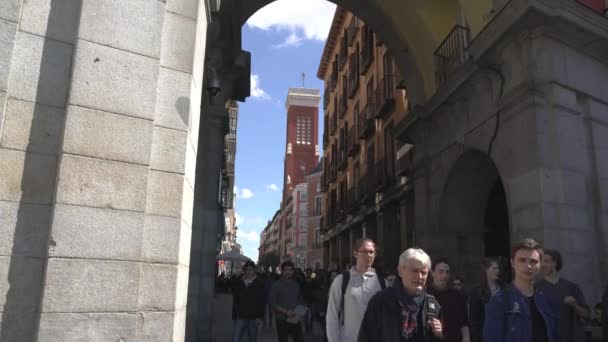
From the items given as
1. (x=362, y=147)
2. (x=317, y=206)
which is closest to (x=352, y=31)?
(x=362, y=147)

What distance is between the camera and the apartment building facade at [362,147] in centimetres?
1897

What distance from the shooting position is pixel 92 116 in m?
3.85

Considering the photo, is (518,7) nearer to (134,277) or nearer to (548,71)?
(548,71)

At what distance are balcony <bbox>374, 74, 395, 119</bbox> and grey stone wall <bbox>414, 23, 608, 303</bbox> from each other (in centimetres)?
1053

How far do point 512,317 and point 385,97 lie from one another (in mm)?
17496

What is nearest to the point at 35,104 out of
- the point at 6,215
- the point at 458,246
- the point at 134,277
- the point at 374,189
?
the point at 6,215

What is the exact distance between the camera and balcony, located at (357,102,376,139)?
2242 cm

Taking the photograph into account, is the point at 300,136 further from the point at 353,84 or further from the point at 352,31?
the point at 353,84

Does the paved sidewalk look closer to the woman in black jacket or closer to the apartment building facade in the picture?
the apartment building facade

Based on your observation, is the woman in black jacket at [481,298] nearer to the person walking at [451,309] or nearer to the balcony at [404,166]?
the person walking at [451,309]

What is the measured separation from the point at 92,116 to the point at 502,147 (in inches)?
260

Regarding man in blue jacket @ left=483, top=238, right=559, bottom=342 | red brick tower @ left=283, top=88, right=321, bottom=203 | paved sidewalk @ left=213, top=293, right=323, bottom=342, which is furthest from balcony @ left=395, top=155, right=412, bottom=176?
red brick tower @ left=283, top=88, right=321, bottom=203

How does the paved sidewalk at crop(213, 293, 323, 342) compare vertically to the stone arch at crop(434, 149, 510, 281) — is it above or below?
below

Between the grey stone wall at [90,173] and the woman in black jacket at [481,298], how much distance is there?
2946 millimetres
